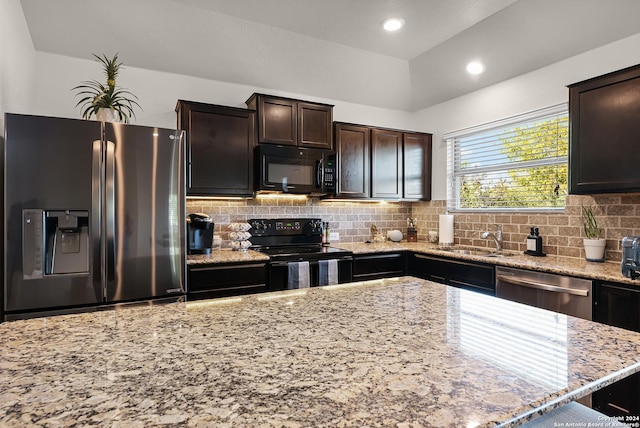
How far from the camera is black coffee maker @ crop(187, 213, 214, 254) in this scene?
304cm

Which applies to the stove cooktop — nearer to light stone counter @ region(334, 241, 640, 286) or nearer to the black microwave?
light stone counter @ region(334, 241, 640, 286)

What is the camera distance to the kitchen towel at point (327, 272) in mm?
3238

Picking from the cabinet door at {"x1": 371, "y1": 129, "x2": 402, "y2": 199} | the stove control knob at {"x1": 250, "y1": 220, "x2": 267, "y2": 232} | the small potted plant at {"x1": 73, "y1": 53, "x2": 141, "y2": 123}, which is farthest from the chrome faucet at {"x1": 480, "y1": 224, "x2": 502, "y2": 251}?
the small potted plant at {"x1": 73, "y1": 53, "x2": 141, "y2": 123}

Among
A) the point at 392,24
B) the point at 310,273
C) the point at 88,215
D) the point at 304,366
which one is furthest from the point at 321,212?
the point at 304,366

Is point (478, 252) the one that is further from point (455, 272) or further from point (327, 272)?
point (327, 272)

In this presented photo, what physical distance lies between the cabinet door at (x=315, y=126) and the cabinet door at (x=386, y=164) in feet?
1.93

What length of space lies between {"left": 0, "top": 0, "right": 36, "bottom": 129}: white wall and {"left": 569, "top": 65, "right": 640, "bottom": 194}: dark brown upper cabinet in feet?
12.3

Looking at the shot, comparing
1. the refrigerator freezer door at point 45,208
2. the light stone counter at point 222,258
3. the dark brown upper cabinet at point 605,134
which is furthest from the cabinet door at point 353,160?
the refrigerator freezer door at point 45,208

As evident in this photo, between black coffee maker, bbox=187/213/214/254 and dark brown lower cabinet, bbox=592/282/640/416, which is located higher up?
black coffee maker, bbox=187/213/214/254

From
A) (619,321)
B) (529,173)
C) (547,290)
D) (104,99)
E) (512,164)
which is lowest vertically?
(619,321)

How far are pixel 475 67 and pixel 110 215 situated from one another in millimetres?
3451

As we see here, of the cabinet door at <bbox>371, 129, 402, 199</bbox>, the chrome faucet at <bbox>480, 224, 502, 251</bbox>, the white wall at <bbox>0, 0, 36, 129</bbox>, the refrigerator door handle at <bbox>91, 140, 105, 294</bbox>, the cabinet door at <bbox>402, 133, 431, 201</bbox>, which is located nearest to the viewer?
the white wall at <bbox>0, 0, 36, 129</bbox>

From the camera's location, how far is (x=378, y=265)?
11.8 ft

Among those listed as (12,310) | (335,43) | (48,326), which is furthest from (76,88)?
(48,326)
